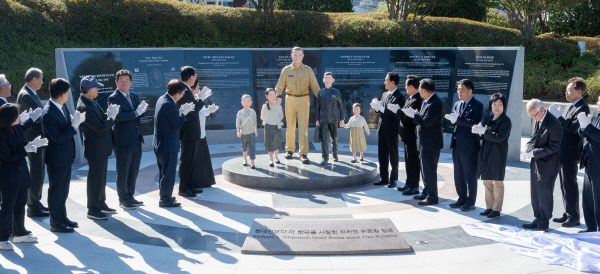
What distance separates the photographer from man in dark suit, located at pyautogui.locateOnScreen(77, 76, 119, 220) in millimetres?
7617

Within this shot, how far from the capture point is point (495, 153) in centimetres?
793

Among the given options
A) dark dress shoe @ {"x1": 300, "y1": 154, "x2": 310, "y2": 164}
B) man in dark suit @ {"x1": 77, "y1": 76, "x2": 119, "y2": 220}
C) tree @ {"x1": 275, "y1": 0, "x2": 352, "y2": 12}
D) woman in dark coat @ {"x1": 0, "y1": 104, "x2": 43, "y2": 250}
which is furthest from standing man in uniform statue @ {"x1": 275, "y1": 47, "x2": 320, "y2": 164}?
tree @ {"x1": 275, "y1": 0, "x2": 352, "y2": 12}

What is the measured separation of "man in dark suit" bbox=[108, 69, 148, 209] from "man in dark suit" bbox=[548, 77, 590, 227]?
5.93 meters

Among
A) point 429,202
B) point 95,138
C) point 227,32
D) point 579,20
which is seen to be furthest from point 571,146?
point 579,20

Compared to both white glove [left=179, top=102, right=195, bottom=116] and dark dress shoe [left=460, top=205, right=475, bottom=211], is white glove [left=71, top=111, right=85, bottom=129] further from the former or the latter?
dark dress shoe [left=460, top=205, right=475, bottom=211]

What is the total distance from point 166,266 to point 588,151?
215 inches

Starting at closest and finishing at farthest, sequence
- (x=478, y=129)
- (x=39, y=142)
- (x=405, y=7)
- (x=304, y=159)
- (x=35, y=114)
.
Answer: (x=39, y=142)
(x=35, y=114)
(x=478, y=129)
(x=304, y=159)
(x=405, y=7)

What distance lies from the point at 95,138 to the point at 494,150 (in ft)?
18.4

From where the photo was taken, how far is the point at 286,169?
411 inches

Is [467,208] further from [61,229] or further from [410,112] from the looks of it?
[61,229]

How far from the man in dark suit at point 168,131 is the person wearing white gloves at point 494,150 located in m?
4.33

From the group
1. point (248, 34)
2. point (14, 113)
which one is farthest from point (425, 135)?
point (248, 34)

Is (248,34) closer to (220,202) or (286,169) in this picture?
(286,169)

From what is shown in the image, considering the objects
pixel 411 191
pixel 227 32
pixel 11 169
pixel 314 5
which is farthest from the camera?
pixel 314 5
